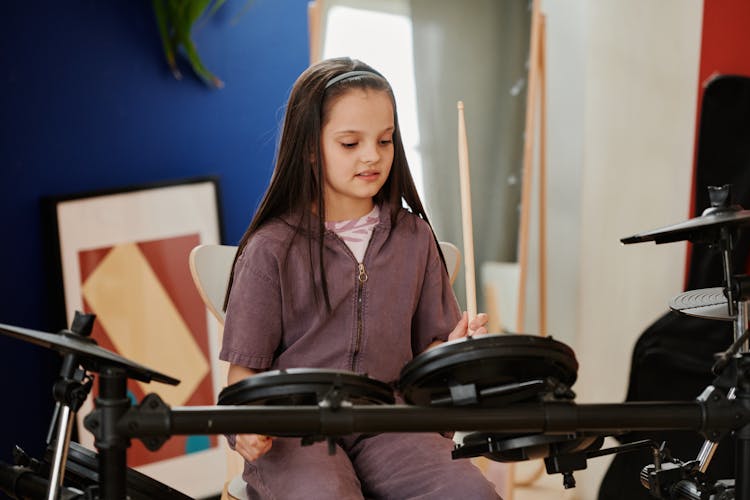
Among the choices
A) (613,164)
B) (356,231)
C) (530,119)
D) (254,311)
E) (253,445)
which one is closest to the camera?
(253,445)

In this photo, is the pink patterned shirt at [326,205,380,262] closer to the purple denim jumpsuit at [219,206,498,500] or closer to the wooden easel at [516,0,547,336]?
the purple denim jumpsuit at [219,206,498,500]

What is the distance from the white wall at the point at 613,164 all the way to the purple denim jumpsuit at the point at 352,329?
1.15 metres

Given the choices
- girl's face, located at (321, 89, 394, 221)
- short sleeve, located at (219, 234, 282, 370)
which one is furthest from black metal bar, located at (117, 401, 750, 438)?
girl's face, located at (321, 89, 394, 221)

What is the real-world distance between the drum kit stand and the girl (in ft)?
1.12

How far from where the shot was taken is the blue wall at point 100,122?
7.17ft

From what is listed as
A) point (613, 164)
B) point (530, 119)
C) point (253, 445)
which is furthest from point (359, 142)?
point (613, 164)

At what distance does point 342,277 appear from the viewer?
158cm

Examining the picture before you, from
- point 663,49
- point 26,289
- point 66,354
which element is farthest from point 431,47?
point 66,354

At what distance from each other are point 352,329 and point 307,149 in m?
0.29

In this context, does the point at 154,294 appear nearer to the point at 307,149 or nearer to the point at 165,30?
the point at 165,30

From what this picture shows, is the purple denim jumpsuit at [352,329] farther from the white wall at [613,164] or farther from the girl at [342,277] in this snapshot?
the white wall at [613,164]

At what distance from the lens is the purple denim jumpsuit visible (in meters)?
1.42

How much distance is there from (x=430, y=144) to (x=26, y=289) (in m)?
0.98

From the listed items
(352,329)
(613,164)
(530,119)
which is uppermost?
(530,119)
